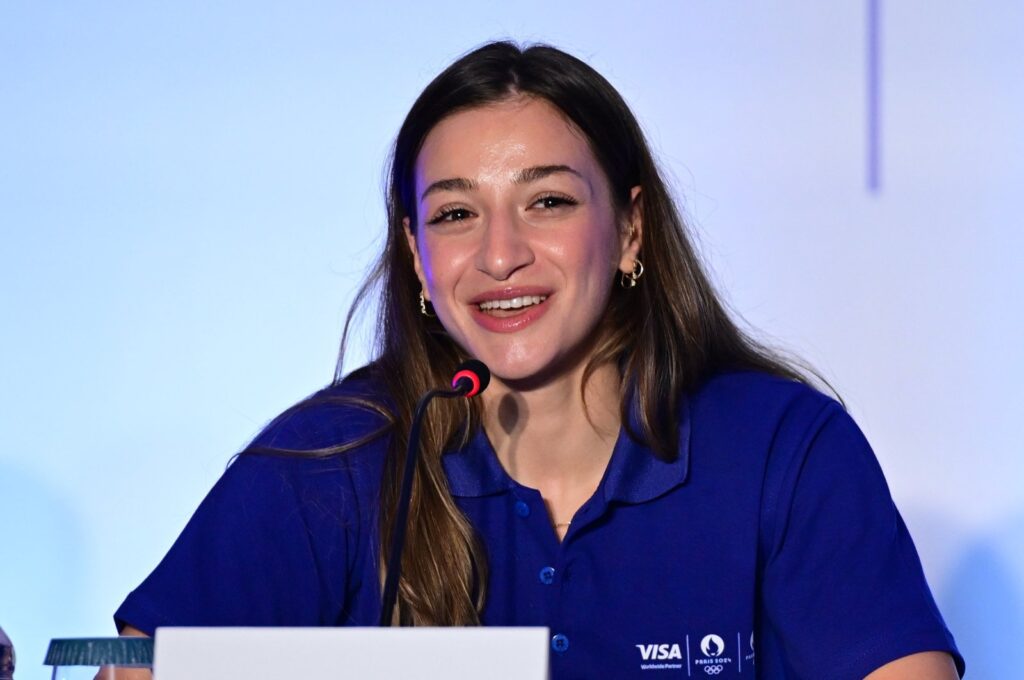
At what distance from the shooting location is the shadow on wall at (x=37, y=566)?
8.39 feet

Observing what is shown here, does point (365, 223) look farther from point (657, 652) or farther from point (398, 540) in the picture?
point (398, 540)

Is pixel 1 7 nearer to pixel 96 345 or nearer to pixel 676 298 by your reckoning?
pixel 96 345

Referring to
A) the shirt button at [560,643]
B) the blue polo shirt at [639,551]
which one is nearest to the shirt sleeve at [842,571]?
the blue polo shirt at [639,551]

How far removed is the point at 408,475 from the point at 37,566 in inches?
54.4

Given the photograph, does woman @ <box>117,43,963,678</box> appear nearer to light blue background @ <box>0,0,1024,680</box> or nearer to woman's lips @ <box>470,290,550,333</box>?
woman's lips @ <box>470,290,550,333</box>

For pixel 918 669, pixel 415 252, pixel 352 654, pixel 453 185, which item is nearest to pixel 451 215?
pixel 453 185

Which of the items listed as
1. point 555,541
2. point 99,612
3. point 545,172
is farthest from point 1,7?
point 555,541

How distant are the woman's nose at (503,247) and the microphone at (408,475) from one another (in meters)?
0.19

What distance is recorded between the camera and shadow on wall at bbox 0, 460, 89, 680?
2557 mm

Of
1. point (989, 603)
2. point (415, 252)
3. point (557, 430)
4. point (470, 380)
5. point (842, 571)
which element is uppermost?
point (415, 252)

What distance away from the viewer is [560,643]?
5.74 feet

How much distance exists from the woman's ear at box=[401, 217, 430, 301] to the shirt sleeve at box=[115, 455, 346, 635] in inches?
10.6

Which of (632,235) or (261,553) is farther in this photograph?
(632,235)

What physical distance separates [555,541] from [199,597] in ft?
1.38
